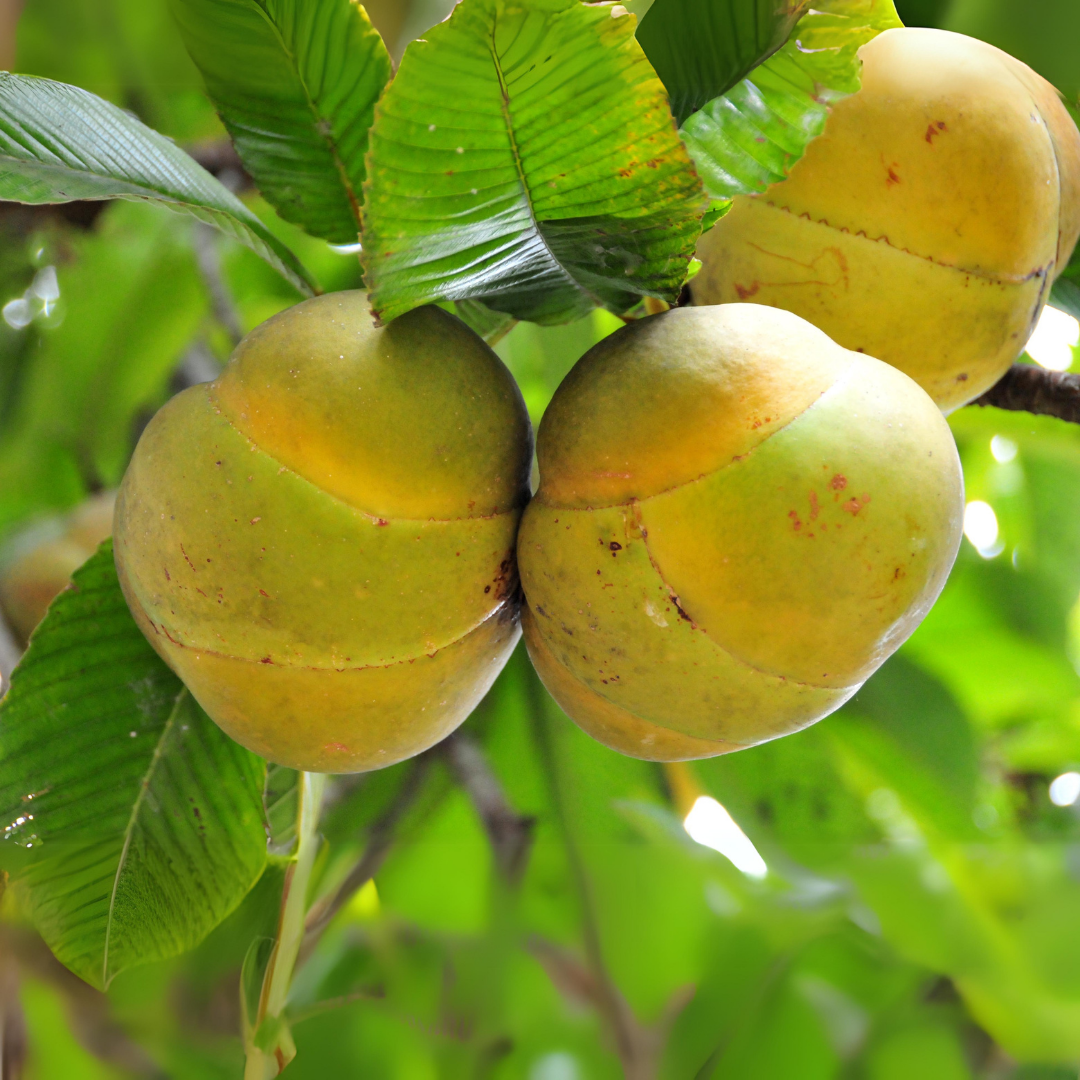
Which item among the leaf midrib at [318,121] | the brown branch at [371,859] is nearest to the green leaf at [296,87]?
the leaf midrib at [318,121]

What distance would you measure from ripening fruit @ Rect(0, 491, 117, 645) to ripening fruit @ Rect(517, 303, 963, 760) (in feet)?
2.26

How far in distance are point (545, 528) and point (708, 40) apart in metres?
0.29

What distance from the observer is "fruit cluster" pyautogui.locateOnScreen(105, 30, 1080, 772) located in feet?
1.71

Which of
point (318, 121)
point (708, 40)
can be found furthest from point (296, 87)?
point (708, 40)

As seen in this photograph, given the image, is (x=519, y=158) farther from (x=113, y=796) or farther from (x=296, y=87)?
(x=113, y=796)

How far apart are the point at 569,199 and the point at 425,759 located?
2.96 ft

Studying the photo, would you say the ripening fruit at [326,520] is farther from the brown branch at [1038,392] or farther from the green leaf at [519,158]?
the brown branch at [1038,392]

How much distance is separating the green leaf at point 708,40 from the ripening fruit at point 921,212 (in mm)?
156

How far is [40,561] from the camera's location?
107cm

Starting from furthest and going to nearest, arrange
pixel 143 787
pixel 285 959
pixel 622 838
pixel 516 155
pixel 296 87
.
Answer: pixel 622 838
pixel 285 959
pixel 143 787
pixel 296 87
pixel 516 155

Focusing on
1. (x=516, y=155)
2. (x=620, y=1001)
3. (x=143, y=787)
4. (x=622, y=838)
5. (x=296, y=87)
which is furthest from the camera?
(x=622, y=838)

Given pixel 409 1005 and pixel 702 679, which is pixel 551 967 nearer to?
pixel 409 1005

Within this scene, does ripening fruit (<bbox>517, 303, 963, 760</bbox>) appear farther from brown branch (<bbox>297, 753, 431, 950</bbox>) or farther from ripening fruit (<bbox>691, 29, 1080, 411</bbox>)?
brown branch (<bbox>297, 753, 431, 950</bbox>)

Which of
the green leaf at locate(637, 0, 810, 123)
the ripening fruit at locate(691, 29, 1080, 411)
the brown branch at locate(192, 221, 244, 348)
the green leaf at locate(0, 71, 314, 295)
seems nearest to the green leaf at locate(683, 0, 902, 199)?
the green leaf at locate(637, 0, 810, 123)
